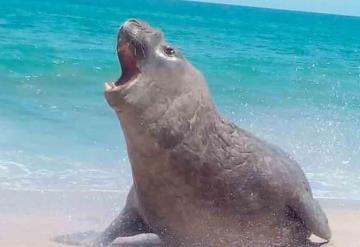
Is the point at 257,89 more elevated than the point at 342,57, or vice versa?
the point at 257,89

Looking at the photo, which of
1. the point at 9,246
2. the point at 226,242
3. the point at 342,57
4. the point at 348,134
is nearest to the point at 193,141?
the point at 226,242

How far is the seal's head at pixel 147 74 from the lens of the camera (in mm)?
4680

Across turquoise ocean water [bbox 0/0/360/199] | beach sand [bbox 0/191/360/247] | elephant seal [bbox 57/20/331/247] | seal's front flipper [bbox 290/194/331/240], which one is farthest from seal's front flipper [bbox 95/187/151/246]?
turquoise ocean water [bbox 0/0/360/199]

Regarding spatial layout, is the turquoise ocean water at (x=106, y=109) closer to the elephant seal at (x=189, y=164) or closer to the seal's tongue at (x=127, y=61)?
the elephant seal at (x=189, y=164)

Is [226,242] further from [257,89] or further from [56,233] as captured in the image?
[257,89]

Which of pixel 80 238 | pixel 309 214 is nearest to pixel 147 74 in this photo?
pixel 309 214

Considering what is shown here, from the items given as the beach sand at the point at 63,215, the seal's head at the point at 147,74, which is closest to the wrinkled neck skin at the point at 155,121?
the seal's head at the point at 147,74

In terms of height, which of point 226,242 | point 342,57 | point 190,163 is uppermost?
point 190,163

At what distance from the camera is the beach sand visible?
246 inches

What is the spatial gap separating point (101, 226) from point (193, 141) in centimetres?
199

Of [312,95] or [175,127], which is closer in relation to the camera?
[175,127]

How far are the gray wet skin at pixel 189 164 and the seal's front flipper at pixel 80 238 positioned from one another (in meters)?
0.69

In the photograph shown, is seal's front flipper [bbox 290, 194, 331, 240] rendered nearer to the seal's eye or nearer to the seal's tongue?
the seal's eye

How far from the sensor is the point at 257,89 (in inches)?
806
